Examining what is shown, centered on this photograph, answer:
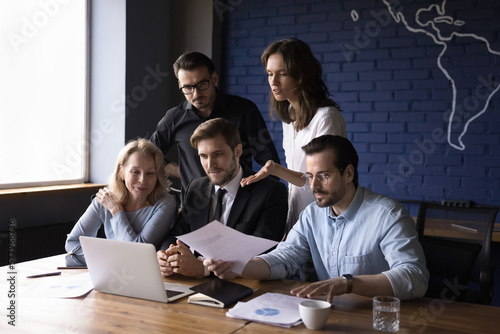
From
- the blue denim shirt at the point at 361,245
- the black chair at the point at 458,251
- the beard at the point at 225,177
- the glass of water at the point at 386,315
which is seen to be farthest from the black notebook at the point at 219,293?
the black chair at the point at 458,251

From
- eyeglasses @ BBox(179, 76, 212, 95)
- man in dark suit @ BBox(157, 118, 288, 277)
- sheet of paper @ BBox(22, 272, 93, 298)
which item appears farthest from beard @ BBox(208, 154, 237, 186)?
sheet of paper @ BBox(22, 272, 93, 298)

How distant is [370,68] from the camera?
4.15 m

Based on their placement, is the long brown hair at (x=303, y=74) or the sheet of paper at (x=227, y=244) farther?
the long brown hair at (x=303, y=74)

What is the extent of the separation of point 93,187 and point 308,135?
2.16 meters

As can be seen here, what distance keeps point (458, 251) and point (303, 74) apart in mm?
1031

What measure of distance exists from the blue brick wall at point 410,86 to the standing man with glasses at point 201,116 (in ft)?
4.76

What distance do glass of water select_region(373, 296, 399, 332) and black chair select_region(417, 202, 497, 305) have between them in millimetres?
756

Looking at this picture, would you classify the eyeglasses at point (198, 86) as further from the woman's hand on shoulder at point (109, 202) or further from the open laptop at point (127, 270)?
the open laptop at point (127, 270)

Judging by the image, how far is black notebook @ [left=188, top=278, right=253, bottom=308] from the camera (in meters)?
1.67

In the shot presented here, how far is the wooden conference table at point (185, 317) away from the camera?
1.46 m

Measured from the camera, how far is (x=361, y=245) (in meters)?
1.89

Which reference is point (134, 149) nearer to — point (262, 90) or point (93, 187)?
point (93, 187)

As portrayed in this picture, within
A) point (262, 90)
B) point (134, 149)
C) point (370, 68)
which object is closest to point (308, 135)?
point (134, 149)

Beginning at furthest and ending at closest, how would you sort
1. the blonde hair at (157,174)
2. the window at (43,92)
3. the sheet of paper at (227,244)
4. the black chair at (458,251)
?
the window at (43,92) < the blonde hair at (157,174) < the black chair at (458,251) < the sheet of paper at (227,244)
